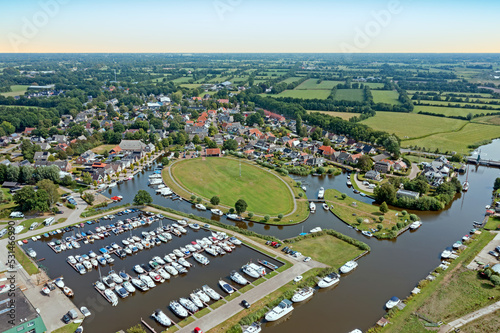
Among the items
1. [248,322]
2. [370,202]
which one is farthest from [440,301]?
[370,202]

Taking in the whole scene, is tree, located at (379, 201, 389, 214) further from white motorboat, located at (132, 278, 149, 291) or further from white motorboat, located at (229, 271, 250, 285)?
white motorboat, located at (132, 278, 149, 291)

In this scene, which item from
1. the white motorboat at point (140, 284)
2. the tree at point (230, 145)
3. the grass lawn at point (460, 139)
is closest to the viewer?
the white motorboat at point (140, 284)

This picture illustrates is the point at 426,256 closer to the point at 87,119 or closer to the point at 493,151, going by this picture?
the point at 493,151

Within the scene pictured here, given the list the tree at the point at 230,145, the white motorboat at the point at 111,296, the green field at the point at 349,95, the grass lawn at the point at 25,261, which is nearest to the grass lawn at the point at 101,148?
the tree at the point at 230,145

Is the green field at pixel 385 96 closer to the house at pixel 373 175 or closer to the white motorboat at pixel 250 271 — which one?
the house at pixel 373 175

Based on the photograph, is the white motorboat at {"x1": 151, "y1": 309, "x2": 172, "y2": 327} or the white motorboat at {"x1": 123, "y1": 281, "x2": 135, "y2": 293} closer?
the white motorboat at {"x1": 151, "y1": 309, "x2": 172, "y2": 327}

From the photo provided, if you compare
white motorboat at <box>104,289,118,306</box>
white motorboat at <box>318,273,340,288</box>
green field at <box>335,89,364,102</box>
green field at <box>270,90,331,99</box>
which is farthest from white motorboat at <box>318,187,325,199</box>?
green field at <box>270,90,331,99</box>
